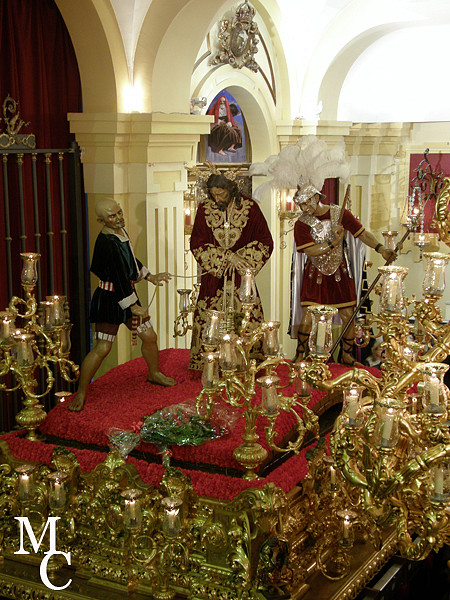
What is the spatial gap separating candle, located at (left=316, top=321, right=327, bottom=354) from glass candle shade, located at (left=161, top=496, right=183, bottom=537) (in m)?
1.33

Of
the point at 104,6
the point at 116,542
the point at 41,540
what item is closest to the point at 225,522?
the point at 116,542

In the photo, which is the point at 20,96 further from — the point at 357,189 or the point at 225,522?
the point at 357,189

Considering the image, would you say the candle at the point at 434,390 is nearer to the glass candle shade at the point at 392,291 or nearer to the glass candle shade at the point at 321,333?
the glass candle shade at the point at 321,333

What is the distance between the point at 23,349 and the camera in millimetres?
5652

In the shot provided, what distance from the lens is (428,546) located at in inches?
143

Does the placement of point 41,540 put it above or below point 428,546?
below

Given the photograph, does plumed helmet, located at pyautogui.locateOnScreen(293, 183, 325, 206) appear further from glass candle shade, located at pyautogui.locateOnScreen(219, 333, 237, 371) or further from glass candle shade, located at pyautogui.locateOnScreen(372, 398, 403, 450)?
glass candle shade, located at pyautogui.locateOnScreen(372, 398, 403, 450)

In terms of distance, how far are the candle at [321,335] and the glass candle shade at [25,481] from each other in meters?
2.14

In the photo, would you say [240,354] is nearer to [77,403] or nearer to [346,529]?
[346,529]

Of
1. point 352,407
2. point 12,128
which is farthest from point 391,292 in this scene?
point 12,128

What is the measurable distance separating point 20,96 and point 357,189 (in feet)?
23.8

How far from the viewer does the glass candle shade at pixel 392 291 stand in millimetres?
4074

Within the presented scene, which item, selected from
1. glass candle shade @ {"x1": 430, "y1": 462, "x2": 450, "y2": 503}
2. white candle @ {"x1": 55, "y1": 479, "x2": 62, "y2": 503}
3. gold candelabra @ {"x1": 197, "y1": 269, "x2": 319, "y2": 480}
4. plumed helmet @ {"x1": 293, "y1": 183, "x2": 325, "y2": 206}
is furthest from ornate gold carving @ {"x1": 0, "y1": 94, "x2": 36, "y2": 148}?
glass candle shade @ {"x1": 430, "y1": 462, "x2": 450, "y2": 503}

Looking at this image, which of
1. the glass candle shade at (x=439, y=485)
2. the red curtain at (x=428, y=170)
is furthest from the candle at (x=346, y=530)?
the red curtain at (x=428, y=170)
